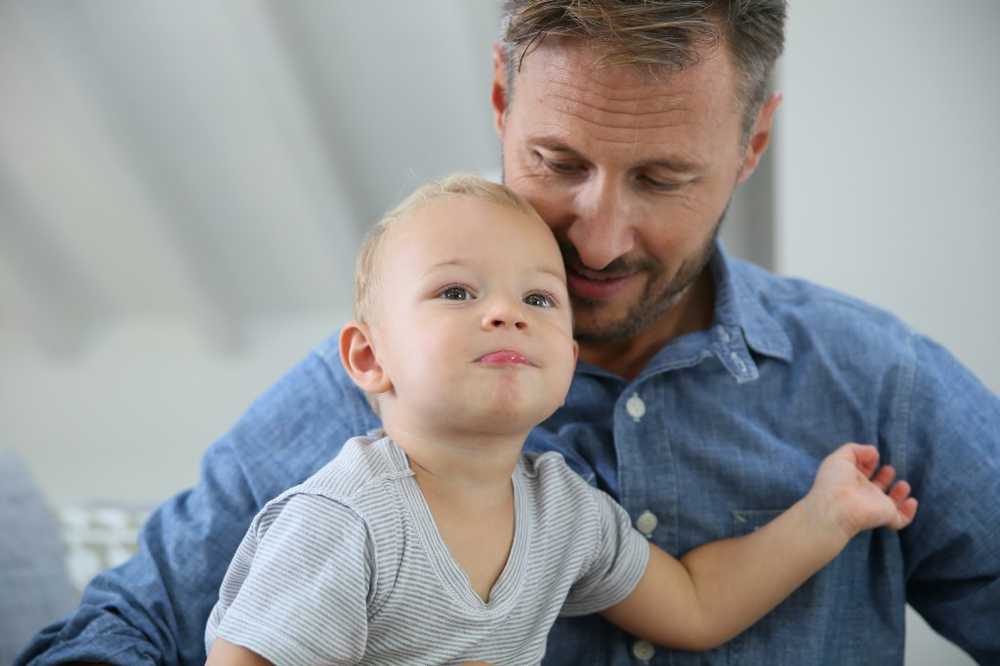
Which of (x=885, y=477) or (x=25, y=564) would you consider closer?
(x=885, y=477)

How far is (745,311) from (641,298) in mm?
178

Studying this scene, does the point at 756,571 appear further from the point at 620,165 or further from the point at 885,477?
the point at 620,165

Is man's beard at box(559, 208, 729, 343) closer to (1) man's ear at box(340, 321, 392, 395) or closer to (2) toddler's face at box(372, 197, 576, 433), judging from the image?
(2) toddler's face at box(372, 197, 576, 433)

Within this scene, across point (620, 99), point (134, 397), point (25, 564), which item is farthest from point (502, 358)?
point (134, 397)

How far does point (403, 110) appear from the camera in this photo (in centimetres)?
275

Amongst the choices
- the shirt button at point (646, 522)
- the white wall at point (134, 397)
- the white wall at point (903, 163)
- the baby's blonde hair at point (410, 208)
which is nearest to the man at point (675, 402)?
the shirt button at point (646, 522)

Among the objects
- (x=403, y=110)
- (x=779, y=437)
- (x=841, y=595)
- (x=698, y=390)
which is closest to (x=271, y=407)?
(x=698, y=390)

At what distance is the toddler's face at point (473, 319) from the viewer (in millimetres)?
1117

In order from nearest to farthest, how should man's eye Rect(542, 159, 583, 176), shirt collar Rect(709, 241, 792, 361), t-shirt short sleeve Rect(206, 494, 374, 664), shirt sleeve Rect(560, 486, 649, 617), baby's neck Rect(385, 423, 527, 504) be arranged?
t-shirt short sleeve Rect(206, 494, 374, 664) < baby's neck Rect(385, 423, 527, 504) < shirt sleeve Rect(560, 486, 649, 617) < man's eye Rect(542, 159, 583, 176) < shirt collar Rect(709, 241, 792, 361)

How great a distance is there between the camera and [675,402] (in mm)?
1518

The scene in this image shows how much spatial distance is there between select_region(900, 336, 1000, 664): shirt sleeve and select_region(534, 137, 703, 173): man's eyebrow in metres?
0.44

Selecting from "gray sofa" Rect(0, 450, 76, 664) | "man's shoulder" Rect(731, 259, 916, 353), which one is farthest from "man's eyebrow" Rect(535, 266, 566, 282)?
"gray sofa" Rect(0, 450, 76, 664)

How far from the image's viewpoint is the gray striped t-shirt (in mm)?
1068

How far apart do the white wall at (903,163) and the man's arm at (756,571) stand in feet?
3.04
